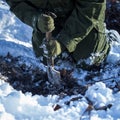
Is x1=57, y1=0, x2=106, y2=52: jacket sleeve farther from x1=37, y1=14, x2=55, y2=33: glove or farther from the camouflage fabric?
x1=37, y1=14, x2=55, y2=33: glove

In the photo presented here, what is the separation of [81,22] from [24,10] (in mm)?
627

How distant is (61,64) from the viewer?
16.3 feet

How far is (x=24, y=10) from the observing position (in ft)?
15.8

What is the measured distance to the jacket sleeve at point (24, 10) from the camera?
15.5ft

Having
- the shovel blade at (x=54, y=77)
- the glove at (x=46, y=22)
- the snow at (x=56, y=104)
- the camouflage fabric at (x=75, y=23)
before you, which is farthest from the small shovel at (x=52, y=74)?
the snow at (x=56, y=104)

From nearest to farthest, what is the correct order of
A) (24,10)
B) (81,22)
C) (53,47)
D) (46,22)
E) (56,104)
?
(56,104)
(46,22)
(53,47)
(81,22)
(24,10)

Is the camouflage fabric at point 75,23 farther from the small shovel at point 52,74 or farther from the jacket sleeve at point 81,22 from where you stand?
the small shovel at point 52,74

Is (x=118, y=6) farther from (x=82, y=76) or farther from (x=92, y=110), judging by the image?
(x=92, y=110)

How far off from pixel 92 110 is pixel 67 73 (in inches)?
56.3

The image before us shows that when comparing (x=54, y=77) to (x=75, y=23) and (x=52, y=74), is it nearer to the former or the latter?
(x=52, y=74)

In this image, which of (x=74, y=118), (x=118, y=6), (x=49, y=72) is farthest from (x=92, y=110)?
(x=118, y=6)

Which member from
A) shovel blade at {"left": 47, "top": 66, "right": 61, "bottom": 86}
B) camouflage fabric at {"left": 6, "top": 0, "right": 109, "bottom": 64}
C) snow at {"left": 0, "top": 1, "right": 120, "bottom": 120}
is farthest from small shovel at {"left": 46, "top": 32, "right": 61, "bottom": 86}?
snow at {"left": 0, "top": 1, "right": 120, "bottom": 120}

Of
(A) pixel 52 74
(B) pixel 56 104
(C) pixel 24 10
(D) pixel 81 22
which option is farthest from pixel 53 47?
(B) pixel 56 104

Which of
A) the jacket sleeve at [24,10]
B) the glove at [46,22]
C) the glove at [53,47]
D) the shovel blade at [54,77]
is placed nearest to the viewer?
the glove at [46,22]
